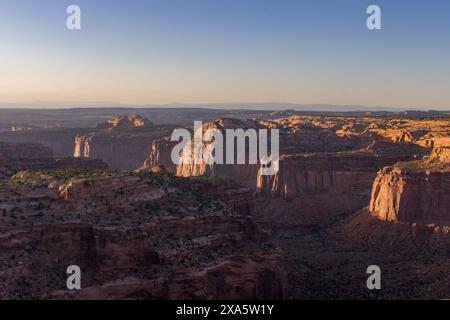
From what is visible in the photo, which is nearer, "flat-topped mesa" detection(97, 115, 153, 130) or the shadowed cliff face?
the shadowed cliff face

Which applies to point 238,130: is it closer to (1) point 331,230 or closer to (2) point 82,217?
(1) point 331,230

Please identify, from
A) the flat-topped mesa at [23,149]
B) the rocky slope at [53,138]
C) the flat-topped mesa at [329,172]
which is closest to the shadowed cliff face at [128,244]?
the flat-topped mesa at [329,172]

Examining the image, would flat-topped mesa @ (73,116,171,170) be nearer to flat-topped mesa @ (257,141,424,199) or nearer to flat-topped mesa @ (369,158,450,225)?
flat-topped mesa @ (257,141,424,199)

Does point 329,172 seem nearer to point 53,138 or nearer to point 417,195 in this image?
point 417,195

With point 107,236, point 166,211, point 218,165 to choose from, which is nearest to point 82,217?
point 107,236

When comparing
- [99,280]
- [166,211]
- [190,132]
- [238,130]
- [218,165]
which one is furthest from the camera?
[190,132]

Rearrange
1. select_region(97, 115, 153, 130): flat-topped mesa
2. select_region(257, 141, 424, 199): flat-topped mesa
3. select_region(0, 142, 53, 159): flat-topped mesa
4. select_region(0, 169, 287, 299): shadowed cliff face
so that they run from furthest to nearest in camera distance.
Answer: select_region(97, 115, 153, 130): flat-topped mesa < select_region(0, 142, 53, 159): flat-topped mesa < select_region(257, 141, 424, 199): flat-topped mesa < select_region(0, 169, 287, 299): shadowed cliff face

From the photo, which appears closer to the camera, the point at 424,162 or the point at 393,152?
the point at 424,162

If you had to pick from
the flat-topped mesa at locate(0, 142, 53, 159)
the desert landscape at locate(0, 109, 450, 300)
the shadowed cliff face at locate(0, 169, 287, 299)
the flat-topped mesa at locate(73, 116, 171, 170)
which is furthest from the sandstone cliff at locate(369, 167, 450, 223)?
the flat-topped mesa at locate(73, 116, 171, 170)

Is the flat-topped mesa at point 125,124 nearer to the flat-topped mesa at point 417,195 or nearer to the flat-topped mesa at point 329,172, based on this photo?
the flat-topped mesa at point 329,172
